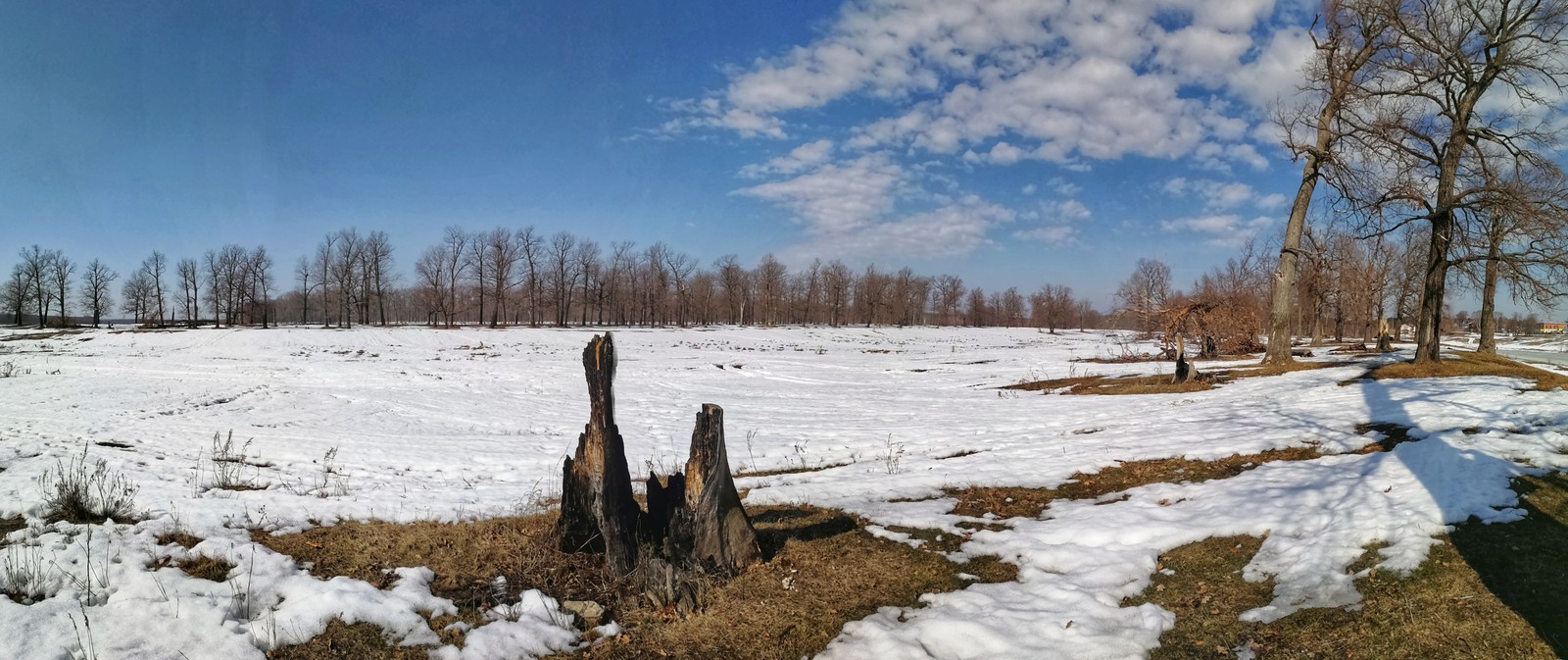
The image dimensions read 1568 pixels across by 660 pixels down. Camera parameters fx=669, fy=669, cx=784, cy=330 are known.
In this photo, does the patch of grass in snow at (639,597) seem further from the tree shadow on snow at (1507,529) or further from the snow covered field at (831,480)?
the tree shadow on snow at (1507,529)

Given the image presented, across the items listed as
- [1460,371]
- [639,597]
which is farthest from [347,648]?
[1460,371]

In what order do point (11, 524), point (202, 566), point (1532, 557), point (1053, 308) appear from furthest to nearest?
point (1053, 308) → point (11, 524) → point (202, 566) → point (1532, 557)

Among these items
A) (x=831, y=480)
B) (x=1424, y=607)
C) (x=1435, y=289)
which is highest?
(x=1435, y=289)

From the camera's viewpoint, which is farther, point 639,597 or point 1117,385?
point 1117,385

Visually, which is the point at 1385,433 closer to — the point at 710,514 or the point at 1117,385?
the point at 710,514

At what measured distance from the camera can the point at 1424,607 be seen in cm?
424

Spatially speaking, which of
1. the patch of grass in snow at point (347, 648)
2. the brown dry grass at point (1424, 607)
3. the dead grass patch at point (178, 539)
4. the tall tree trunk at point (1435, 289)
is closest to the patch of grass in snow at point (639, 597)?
the patch of grass in snow at point (347, 648)

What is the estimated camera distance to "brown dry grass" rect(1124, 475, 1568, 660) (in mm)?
3900

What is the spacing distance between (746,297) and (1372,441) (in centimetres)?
9193

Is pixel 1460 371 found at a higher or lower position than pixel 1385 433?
higher

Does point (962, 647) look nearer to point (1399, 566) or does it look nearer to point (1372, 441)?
point (1399, 566)

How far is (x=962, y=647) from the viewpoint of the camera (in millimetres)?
4508

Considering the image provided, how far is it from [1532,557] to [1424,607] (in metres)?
1.37

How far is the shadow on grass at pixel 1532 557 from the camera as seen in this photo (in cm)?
402
